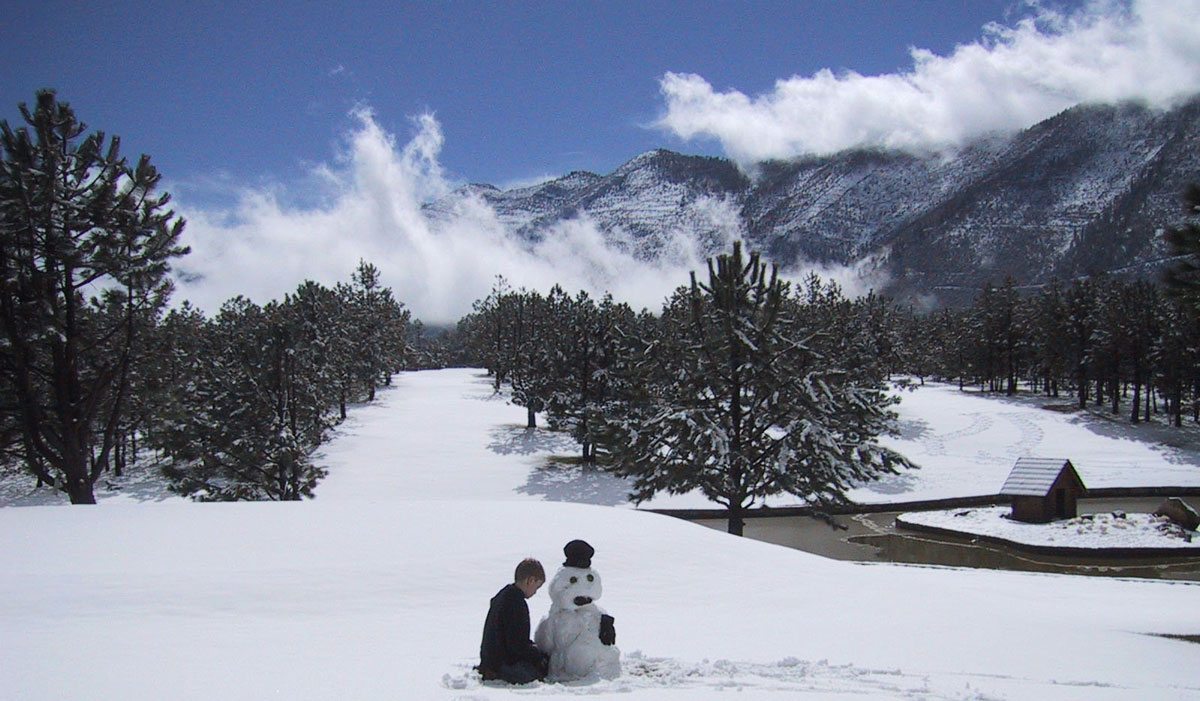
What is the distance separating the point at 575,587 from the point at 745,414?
1696 cm

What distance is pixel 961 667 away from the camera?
23.4 ft

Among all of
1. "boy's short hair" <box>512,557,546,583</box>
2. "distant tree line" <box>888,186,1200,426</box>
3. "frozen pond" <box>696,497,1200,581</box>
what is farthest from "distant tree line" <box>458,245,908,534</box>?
"distant tree line" <box>888,186,1200,426</box>

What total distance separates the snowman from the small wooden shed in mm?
26792

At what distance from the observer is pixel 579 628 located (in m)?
6.02

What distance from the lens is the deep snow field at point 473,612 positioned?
5.86m

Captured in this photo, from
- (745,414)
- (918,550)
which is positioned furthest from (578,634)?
(918,550)

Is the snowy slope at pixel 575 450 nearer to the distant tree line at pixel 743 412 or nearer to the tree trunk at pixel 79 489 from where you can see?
the distant tree line at pixel 743 412

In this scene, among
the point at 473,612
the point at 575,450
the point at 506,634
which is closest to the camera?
the point at 506,634

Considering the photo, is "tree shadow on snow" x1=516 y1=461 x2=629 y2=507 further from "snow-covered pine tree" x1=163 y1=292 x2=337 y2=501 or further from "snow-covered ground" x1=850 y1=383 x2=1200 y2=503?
"snow-covered ground" x1=850 y1=383 x2=1200 y2=503

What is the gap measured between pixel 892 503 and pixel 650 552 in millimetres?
24253

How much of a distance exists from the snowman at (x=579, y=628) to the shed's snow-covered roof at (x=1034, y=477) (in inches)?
1055

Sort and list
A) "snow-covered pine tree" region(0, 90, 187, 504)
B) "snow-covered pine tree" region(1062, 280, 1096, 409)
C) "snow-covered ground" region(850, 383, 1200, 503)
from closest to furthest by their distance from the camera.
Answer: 1. "snow-covered pine tree" region(0, 90, 187, 504)
2. "snow-covered ground" region(850, 383, 1200, 503)
3. "snow-covered pine tree" region(1062, 280, 1096, 409)

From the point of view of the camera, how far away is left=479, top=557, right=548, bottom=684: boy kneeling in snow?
5812 mm

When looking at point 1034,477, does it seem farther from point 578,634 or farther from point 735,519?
point 578,634
